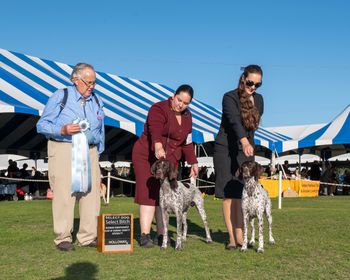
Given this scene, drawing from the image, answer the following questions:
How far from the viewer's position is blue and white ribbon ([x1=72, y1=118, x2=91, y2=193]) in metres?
5.22

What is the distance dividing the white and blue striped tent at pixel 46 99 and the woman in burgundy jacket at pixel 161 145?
7.99m

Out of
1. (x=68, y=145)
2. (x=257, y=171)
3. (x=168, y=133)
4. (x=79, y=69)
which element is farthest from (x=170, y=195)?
(x=79, y=69)

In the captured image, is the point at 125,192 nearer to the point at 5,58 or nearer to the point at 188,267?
the point at 5,58

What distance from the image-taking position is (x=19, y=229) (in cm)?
743

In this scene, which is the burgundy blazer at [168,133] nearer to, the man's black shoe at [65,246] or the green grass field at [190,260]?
the green grass field at [190,260]

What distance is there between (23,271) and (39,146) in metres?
16.5

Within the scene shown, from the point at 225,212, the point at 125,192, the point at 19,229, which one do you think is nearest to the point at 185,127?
the point at 225,212

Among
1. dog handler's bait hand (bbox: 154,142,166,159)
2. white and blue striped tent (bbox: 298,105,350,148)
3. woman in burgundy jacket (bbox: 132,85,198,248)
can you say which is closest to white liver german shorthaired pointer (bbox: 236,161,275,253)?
dog handler's bait hand (bbox: 154,142,166,159)

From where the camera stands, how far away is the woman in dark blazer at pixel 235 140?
17.1 ft

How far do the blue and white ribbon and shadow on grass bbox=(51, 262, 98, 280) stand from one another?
0.98 m

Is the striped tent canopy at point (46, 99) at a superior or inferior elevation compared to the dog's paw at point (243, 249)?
superior

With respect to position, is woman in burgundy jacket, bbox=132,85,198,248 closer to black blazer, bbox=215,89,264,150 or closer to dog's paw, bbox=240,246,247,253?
black blazer, bbox=215,89,264,150

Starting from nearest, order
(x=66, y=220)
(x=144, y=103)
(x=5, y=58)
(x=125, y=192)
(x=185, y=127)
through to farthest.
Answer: (x=66, y=220), (x=185, y=127), (x=5, y=58), (x=144, y=103), (x=125, y=192)

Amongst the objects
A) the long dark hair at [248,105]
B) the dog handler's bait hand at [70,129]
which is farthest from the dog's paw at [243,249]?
the dog handler's bait hand at [70,129]
